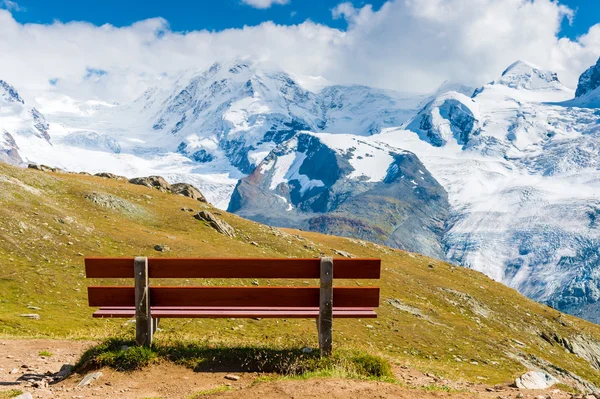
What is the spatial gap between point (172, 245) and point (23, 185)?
12.7 m

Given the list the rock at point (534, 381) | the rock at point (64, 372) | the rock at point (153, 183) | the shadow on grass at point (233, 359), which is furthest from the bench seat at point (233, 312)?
the rock at point (153, 183)

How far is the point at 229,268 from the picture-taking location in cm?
1391

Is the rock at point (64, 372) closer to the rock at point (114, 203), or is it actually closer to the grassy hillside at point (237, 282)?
the grassy hillside at point (237, 282)

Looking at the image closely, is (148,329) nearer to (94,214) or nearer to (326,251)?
(94,214)

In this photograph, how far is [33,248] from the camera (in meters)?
32.3

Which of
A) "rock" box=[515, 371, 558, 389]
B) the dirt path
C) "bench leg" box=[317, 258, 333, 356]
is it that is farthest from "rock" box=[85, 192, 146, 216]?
"rock" box=[515, 371, 558, 389]

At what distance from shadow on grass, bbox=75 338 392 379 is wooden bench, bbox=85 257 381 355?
44 centimetres

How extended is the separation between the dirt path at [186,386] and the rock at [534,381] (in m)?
0.56

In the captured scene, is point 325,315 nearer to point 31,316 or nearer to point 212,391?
point 212,391

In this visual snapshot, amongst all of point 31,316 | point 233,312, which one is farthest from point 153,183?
point 233,312

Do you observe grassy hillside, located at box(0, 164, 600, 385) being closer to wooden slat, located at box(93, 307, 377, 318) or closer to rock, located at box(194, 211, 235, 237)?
rock, located at box(194, 211, 235, 237)

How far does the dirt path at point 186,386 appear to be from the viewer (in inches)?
464

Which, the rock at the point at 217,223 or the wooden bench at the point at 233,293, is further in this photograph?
the rock at the point at 217,223

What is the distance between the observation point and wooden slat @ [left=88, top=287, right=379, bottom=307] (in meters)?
14.3
